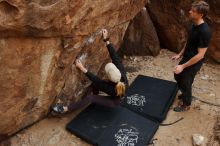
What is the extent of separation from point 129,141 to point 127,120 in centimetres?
42

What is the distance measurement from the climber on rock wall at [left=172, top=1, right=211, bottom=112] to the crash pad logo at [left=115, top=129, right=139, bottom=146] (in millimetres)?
987

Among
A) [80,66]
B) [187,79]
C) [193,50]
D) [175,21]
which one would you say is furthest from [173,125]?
[175,21]

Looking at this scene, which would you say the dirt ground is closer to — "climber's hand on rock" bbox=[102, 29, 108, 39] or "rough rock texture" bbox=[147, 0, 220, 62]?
"rough rock texture" bbox=[147, 0, 220, 62]

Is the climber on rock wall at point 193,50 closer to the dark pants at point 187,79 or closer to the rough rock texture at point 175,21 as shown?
the dark pants at point 187,79

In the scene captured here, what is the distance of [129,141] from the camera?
4844 mm

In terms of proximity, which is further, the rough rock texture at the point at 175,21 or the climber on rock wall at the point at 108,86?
the rough rock texture at the point at 175,21

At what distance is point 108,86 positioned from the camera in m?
4.95

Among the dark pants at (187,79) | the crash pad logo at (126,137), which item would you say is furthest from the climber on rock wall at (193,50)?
the crash pad logo at (126,137)

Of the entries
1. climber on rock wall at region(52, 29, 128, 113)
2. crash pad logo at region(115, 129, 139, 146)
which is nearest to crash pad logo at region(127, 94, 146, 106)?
climber on rock wall at region(52, 29, 128, 113)

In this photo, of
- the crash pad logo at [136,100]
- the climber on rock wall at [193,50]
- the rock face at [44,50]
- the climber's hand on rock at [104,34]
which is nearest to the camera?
the rock face at [44,50]

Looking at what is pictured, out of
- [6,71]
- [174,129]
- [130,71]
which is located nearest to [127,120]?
[174,129]

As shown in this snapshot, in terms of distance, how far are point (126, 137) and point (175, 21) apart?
316 centimetres

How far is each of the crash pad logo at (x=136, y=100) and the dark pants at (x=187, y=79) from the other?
2.22ft

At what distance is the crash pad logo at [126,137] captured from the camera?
15.8 feet
